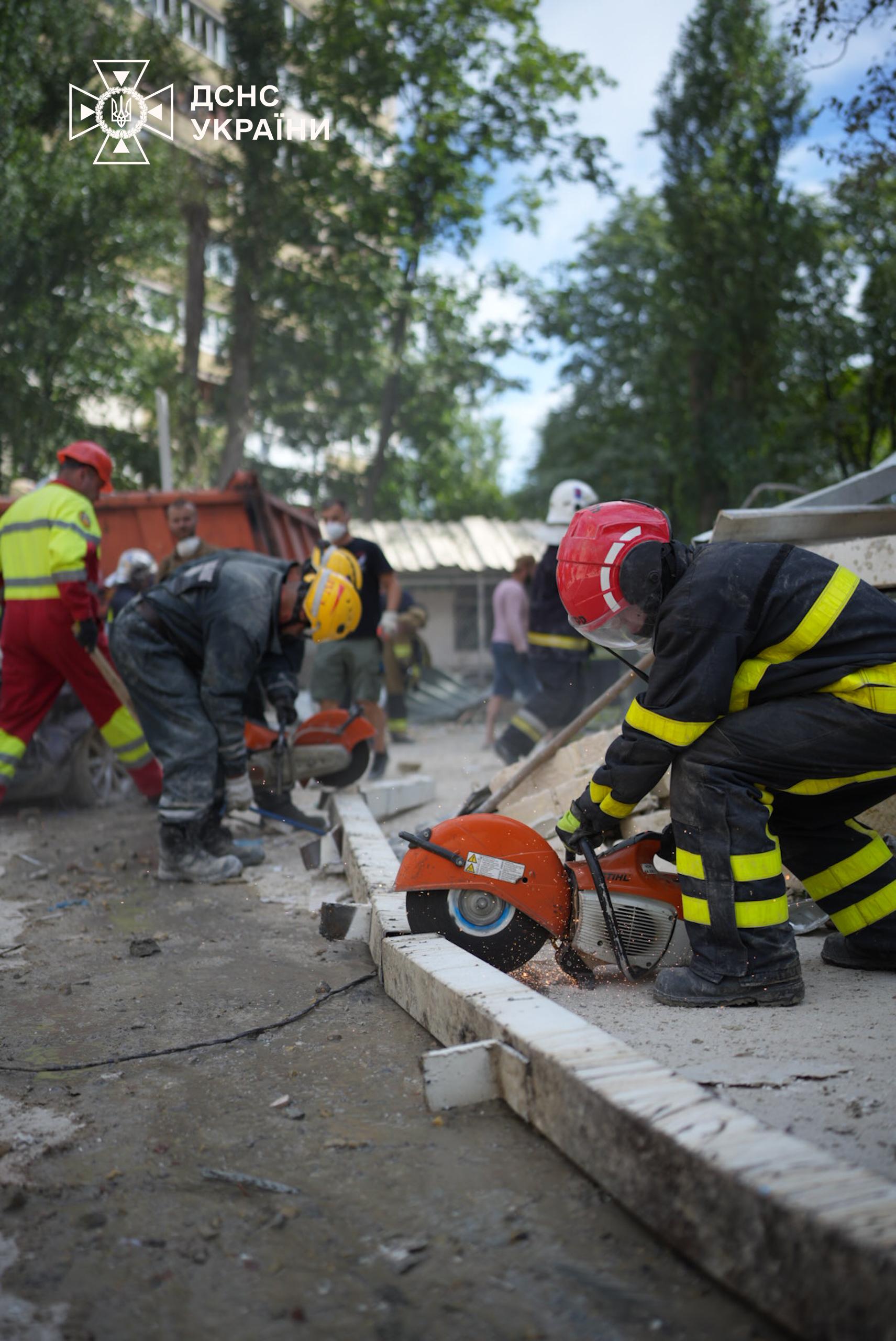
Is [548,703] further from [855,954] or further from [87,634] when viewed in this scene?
[855,954]

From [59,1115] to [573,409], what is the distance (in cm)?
2453

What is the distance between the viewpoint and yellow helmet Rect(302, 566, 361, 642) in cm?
536

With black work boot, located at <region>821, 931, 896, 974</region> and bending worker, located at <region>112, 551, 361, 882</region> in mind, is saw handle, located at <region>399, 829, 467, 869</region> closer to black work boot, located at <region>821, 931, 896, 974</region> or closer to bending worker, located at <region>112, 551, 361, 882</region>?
black work boot, located at <region>821, 931, 896, 974</region>

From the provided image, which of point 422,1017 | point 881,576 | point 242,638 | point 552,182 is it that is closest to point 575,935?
point 422,1017

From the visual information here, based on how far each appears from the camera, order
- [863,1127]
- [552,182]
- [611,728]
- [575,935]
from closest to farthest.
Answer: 1. [863,1127]
2. [575,935]
3. [611,728]
4. [552,182]

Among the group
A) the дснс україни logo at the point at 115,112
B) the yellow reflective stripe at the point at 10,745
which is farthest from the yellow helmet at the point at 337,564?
the дснс україни logo at the point at 115,112

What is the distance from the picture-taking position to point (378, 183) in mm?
21047

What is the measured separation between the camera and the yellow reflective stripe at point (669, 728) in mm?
2963

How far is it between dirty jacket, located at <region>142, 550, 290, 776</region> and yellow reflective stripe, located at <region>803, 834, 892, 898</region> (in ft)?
9.70

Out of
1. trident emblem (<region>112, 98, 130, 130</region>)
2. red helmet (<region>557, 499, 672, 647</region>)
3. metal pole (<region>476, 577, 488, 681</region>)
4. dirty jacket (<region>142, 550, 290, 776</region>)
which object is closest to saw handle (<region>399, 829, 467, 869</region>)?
red helmet (<region>557, 499, 672, 647</region>)

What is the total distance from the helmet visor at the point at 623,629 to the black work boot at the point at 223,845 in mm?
2799

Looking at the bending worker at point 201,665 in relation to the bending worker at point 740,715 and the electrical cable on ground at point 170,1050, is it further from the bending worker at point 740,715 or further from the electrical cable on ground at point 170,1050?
the bending worker at point 740,715

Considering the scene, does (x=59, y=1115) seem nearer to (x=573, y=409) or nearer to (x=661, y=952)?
(x=661, y=952)

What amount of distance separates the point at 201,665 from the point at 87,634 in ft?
3.52
